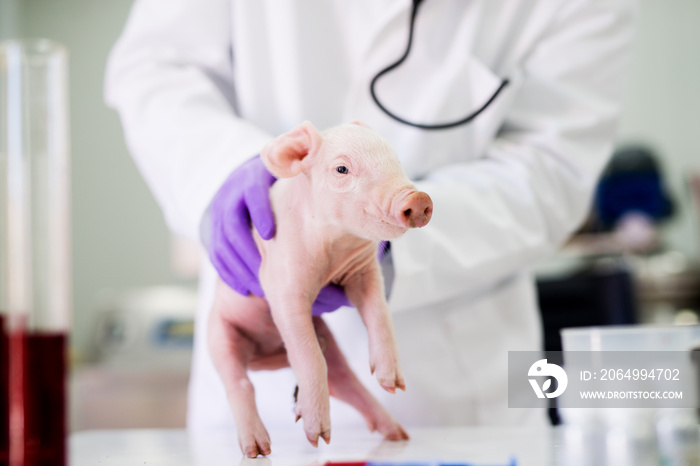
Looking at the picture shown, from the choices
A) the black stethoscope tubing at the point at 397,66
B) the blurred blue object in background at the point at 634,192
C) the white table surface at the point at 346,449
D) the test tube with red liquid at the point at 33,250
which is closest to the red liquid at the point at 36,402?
the test tube with red liquid at the point at 33,250

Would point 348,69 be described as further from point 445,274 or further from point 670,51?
point 670,51

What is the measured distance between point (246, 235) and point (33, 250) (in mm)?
143

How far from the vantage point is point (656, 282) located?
2.68 meters

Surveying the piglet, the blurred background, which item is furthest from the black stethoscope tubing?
the blurred background

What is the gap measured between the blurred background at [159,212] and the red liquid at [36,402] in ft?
7.60

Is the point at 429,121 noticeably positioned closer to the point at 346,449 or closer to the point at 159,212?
the point at 346,449

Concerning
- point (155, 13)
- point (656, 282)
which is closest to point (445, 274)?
point (155, 13)

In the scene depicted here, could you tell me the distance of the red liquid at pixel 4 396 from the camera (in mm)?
469

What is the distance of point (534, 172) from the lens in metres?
0.78

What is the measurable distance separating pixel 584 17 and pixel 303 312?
0.63 meters

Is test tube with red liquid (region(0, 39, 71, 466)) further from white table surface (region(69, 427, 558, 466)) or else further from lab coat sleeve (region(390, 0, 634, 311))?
lab coat sleeve (region(390, 0, 634, 311))

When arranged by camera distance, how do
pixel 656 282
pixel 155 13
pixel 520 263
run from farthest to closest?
pixel 656 282, pixel 155 13, pixel 520 263

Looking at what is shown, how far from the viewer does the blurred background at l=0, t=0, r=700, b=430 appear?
9.24ft

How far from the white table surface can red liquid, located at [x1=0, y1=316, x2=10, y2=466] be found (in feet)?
0.29
